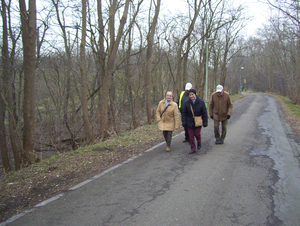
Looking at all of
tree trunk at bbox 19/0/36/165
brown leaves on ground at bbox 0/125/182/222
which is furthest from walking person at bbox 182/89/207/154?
tree trunk at bbox 19/0/36/165

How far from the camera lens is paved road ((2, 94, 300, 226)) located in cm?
350

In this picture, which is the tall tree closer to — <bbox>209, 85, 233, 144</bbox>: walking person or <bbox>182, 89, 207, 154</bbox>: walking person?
<bbox>182, 89, 207, 154</bbox>: walking person

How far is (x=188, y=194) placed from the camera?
4285 millimetres

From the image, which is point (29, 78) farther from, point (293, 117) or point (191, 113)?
point (293, 117)

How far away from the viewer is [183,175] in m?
5.25

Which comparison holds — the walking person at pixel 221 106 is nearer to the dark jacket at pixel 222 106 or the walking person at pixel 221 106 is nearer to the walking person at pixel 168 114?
the dark jacket at pixel 222 106

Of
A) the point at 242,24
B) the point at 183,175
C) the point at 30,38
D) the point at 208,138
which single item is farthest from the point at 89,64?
the point at 242,24

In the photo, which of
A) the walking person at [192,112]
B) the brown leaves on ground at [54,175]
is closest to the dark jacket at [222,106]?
the walking person at [192,112]

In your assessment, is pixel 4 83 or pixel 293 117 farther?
pixel 293 117

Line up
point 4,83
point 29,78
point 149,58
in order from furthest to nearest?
1. point 149,58
2. point 4,83
3. point 29,78

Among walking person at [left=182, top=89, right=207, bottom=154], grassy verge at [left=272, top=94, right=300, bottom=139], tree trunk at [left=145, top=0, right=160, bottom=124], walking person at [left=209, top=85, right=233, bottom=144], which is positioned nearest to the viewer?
walking person at [left=182, top=89, right=207, bottom=154]

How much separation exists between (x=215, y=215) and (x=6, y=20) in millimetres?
12678

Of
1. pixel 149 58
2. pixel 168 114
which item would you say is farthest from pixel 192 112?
pixel 149 58

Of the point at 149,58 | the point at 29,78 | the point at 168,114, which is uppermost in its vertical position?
the point at 149,58
